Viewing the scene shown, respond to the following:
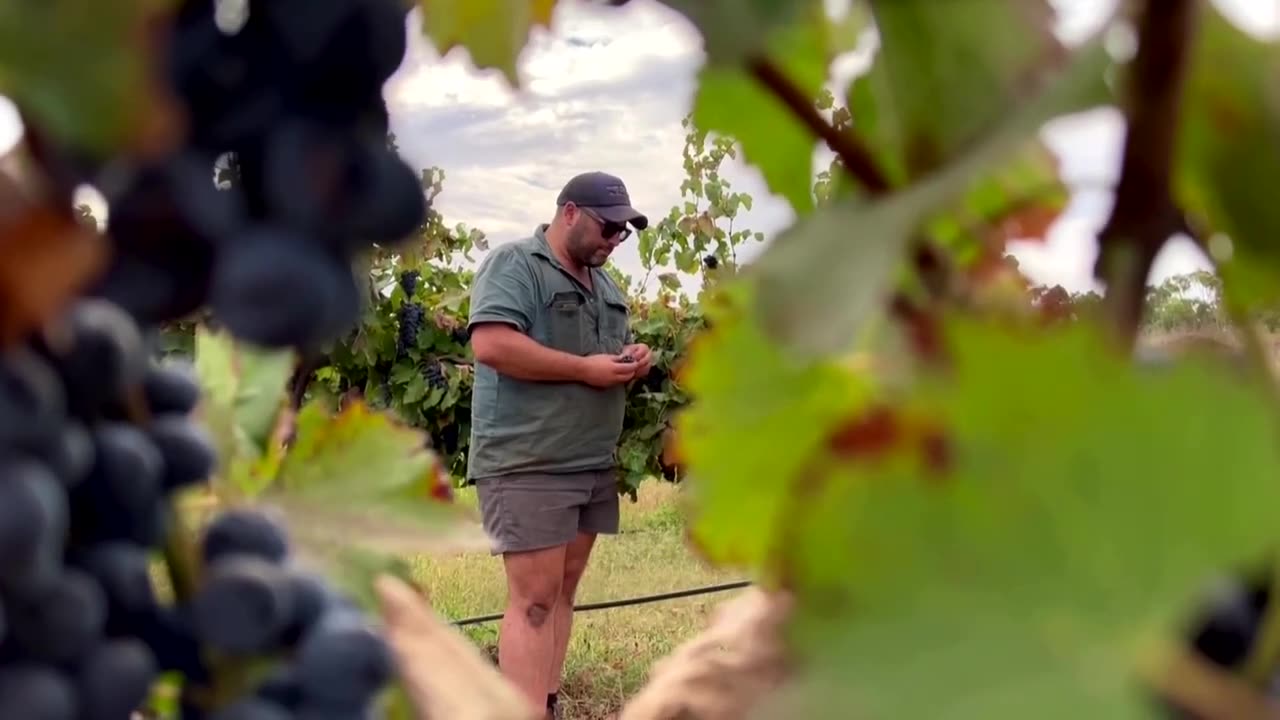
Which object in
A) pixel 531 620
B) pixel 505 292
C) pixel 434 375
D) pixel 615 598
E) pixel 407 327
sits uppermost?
pixel 407 327

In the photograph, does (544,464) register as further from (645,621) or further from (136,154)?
(136,154)

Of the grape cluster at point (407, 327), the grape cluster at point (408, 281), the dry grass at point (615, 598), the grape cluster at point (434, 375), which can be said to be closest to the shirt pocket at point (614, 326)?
the dry grass at point (615, 598)

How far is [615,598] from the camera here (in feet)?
20.5

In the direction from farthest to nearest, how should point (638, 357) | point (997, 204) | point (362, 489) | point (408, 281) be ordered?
point (408, 281) → point (638, 357) → point (362, 489) → point (997, 204)

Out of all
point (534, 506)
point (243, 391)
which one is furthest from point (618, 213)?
point (243, 391)

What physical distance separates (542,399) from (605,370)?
236 millimetres

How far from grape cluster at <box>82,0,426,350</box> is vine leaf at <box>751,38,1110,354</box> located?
0.38ft

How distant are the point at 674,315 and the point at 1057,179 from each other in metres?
6.71

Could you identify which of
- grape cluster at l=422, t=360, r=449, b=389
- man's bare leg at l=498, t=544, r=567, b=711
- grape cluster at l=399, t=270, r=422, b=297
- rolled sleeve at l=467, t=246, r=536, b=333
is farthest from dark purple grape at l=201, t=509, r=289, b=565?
grape cluster at l=399, t=270, r=422, b=297

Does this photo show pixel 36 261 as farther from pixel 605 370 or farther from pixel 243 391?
pixel 605 370

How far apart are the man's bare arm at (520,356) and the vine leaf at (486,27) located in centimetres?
349

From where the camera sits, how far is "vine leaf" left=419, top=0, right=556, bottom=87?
0.53m

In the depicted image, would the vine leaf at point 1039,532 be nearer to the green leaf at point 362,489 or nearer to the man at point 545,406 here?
the green leaf at point 362,489

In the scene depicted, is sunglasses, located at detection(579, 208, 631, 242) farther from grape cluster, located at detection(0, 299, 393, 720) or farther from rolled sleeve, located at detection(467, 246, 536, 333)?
grape cluster, located at detection(0, 299, 393, 720)
